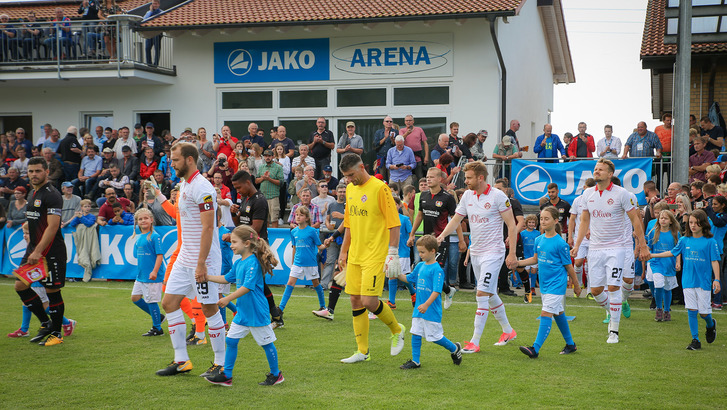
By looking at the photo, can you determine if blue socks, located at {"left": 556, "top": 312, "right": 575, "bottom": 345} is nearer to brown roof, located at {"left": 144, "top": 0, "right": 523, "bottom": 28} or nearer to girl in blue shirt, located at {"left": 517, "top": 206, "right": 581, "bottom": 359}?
girl in blue shirt, located at {"left": 517, "top": 206, "right": 581, "bottom": 359}

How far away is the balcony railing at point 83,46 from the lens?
20.6 meters

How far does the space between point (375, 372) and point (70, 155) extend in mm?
14863

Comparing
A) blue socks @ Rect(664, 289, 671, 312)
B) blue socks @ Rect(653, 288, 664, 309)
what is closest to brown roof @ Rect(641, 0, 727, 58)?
blue socks @ Rect(653, 288, 664, 309)

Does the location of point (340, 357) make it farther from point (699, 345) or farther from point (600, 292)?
point (699, 345)

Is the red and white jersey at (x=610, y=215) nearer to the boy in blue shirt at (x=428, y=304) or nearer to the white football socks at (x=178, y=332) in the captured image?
the boy in blue shirt at (x=428, y=304)

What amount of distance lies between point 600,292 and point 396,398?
406 cm

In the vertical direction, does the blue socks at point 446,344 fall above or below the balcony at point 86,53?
below

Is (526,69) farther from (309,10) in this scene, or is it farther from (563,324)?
(563,324)

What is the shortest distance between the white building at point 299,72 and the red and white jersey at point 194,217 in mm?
13157

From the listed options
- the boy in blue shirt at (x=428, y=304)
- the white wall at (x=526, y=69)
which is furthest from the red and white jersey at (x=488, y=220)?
the white wall at (x=526, y=69)

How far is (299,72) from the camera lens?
67.6ft

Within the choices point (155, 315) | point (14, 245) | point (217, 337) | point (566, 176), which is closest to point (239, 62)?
point (14, 245)

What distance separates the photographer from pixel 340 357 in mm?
7844

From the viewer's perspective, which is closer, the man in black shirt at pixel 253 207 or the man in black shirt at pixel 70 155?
the man in black shirt at pixel 253 207
